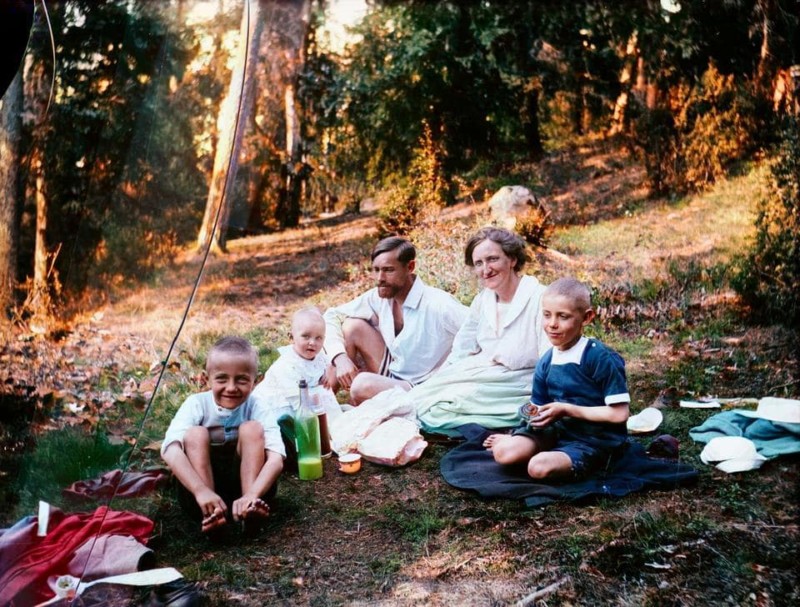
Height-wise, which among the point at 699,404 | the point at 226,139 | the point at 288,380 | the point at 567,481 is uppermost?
the point at 226,139

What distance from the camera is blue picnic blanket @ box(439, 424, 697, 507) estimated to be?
6.31ft

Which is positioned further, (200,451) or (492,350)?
(492,350)

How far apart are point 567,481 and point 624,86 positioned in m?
1.40

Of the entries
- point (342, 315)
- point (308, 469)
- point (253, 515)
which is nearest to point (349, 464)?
point (308, 469)

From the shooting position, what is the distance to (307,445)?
210cm

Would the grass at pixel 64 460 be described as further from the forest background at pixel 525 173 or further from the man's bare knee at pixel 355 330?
the man's bare knee at pixel 355 330

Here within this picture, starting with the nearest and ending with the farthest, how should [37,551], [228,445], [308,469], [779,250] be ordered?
[37,551] < [228,445] < [308,469] < [779,250]

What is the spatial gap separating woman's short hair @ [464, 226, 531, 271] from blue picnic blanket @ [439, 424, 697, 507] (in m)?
0.67

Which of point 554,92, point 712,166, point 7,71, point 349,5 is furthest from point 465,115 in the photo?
point 7,71

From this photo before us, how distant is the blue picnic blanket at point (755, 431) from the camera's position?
2.00 meters

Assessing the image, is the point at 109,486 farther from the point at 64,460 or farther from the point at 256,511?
the point at 256,511

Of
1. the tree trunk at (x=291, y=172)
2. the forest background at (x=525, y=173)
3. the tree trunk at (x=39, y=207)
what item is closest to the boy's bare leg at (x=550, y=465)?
the forest background at (x=525, y=173)

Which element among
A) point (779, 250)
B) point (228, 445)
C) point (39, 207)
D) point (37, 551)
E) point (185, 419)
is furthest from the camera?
point (779, 250)

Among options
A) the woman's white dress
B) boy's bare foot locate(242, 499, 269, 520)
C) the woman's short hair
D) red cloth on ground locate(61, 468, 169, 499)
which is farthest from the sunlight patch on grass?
red cloth on ground locate(61, 468, 169, 499)
